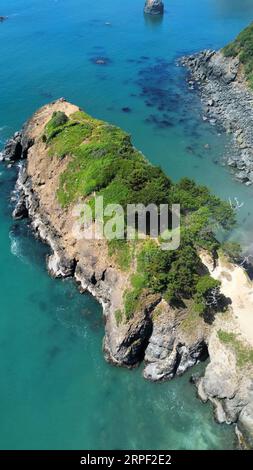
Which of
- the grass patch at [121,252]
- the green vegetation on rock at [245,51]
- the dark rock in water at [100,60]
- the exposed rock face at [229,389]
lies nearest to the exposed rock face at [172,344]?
the exposed rock face at [229,389]

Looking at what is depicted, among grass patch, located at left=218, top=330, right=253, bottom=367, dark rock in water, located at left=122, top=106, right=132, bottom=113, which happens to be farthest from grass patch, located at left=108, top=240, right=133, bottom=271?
dark rock in water, located at left=122, top=106, right=132, bottom=113

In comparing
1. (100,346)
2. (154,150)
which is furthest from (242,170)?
(100,346)

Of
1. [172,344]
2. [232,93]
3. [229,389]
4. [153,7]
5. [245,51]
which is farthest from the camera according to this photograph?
[153,7]

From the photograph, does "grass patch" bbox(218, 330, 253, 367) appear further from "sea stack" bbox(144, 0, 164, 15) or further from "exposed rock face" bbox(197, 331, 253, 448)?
"sea stack" bbox(144, 0, 164, 15)

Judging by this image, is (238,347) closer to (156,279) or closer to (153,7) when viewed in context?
(156,279)

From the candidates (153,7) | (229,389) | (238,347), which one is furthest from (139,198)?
(153,7)
